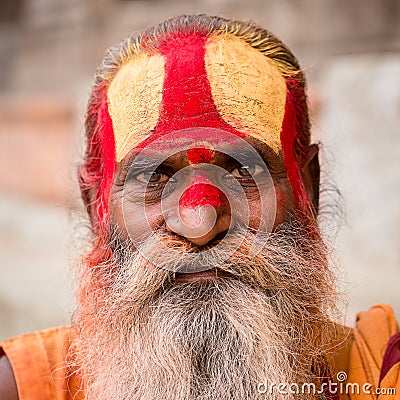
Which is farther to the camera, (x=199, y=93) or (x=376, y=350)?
(x=376, y=350)

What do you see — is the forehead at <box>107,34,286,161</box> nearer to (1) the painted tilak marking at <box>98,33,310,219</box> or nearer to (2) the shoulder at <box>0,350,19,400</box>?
(1) the painted tilak marking at <box>98,33,310,219</box>

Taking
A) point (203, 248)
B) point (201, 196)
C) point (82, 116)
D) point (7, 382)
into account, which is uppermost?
point (82, 116)

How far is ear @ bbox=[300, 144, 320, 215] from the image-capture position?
2266 millimetres

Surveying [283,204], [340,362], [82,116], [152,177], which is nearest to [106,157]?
[152,177]

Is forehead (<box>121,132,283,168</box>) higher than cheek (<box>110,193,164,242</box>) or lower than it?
higher

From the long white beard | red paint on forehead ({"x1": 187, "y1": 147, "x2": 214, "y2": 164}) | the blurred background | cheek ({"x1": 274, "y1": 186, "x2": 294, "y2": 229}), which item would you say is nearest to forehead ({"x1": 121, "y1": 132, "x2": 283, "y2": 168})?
red paint on forehead ({"x1": 187, "y1": 147, "x2": 214, "y2": 164})

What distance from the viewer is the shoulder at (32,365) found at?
2.20m

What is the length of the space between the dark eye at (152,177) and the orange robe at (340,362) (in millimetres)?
621

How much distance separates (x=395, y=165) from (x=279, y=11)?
2.33 m

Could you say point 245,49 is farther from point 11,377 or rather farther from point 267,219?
point 11,377

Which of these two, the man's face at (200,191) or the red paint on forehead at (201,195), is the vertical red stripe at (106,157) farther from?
the red paint on forehead at (201,195)

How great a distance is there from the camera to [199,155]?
76.7 inches

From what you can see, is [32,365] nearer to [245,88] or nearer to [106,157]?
[106,157]

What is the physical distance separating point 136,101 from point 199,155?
10.1 inches
